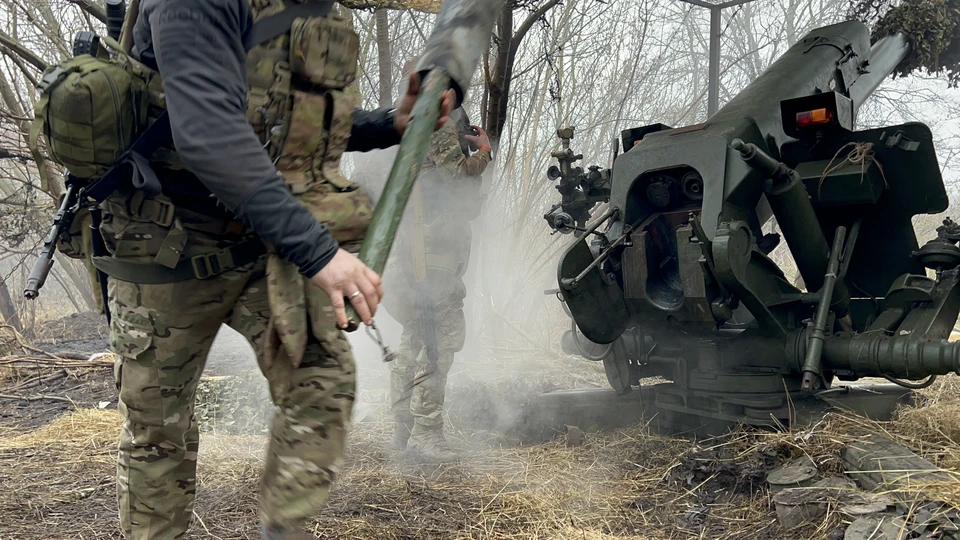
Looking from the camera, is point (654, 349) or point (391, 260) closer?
point (654, 349)

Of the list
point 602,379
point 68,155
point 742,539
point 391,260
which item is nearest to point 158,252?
point 68,155

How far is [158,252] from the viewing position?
2166 millimetres

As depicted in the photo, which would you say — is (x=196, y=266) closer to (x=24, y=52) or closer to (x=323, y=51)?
(x=323, y=51)

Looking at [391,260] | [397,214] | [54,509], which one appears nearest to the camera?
[397,214]

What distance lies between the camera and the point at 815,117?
3.66 m

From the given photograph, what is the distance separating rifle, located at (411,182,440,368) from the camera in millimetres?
4664

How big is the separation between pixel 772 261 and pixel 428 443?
2.23m

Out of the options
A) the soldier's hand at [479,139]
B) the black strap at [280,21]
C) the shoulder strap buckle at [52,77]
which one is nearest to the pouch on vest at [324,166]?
the black strap at [280,21]

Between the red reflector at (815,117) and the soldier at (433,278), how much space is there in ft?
6.11

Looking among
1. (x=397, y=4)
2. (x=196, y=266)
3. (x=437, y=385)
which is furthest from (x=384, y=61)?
(x=196, y=266)

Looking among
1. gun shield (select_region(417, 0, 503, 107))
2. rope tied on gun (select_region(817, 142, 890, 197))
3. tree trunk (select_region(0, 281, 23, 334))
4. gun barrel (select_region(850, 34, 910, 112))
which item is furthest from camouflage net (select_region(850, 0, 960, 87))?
tree trunk (select_region(0, 281, 23, 334))

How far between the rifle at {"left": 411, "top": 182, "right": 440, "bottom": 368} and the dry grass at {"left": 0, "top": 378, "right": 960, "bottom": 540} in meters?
0.70

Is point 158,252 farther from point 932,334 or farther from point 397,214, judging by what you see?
point 932,334

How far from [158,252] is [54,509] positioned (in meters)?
2.01
